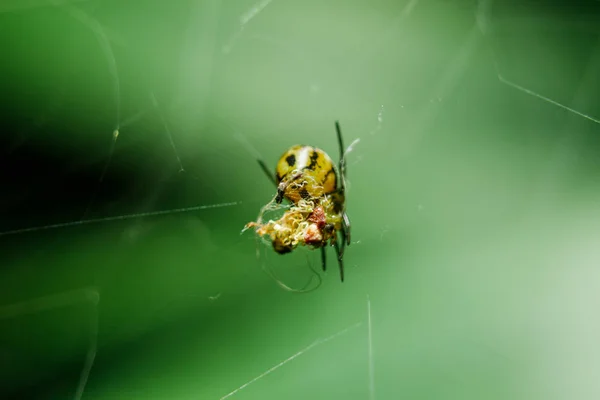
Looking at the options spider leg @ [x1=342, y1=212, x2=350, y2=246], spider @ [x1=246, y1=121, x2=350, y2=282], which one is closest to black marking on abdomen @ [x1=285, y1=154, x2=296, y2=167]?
spider @ [x1=246, y1=121, x2=350, y2=282]

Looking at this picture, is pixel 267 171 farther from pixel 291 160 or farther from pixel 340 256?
pixel 340 256

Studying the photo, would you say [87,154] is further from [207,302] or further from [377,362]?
[377,362]

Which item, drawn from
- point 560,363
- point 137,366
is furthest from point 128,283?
point 560,363

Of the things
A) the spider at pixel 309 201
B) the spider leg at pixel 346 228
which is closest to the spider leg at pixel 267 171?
the spider at pixel 309 201

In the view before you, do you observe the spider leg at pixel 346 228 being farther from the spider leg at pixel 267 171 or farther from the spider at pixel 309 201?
the spider leg at pixel 267 171

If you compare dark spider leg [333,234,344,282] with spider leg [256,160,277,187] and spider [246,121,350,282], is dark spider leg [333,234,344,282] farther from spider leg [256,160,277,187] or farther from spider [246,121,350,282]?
spider leg [256,160,277,187]

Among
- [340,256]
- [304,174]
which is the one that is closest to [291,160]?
[304,174]

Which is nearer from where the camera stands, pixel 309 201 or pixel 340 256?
pixel 340 256
